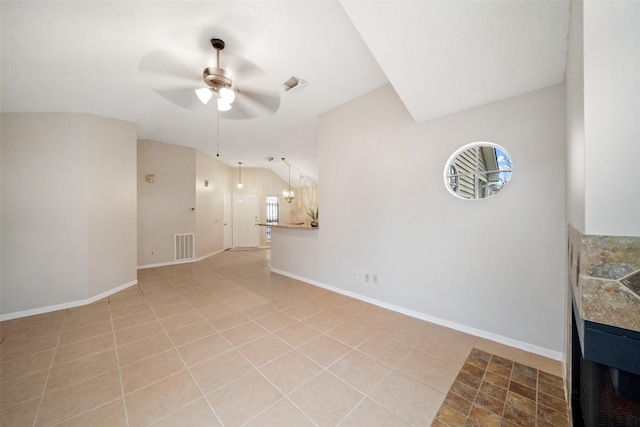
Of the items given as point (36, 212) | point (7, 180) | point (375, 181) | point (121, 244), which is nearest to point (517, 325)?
point (375, 181)

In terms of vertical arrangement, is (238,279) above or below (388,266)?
below

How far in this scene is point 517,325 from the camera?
2.14 metres

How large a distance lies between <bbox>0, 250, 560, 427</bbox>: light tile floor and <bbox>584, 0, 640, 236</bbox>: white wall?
1.53m

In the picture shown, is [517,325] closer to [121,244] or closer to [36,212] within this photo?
[121,244]

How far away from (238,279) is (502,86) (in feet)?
16.1

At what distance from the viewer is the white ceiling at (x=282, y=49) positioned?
1.60 metres

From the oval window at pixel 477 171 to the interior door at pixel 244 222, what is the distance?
723 cm

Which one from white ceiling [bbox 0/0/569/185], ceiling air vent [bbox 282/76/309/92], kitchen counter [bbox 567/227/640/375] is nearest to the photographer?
kitchen counter [bbox 567/227/640/375]

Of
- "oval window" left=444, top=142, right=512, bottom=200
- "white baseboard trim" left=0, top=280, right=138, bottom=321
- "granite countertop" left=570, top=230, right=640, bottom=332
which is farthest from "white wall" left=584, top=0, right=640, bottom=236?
"white baseboard trim" left=0, top=280, right=138, bottom=321

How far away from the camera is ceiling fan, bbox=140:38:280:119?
229 cm

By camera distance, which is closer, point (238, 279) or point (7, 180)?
point (7, 180)

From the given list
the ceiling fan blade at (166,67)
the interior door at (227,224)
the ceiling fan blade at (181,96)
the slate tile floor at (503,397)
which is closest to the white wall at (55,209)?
the ceiling fan blade at (181,96)

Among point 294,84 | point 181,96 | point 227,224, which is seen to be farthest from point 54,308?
point 227,224

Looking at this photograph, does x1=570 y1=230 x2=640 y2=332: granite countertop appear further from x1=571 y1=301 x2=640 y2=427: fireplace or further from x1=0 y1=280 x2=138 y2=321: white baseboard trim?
x1=0 y1=280 x2=138 y2=321: white baseboard trim
